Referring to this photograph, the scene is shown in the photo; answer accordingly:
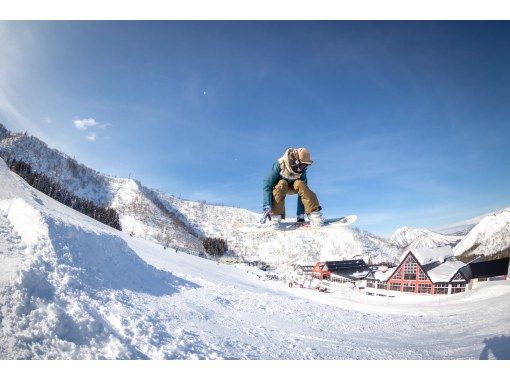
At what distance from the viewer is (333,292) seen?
86.6 ft

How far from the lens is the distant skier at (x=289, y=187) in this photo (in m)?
5.83

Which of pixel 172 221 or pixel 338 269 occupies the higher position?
pixel 172 221

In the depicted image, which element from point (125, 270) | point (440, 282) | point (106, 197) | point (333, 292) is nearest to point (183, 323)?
point (125, 270)

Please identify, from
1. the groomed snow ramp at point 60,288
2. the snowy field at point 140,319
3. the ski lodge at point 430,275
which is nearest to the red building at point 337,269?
the ski lodge at point 430,275

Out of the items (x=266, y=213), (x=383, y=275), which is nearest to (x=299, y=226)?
(x=266, y=213)

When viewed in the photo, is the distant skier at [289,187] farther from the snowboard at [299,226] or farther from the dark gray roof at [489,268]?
the dark gray roof at [489,268]

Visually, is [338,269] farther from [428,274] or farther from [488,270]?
[488,270]

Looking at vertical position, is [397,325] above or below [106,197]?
below

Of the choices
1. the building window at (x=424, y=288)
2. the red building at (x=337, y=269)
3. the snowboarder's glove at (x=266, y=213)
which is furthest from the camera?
the red building at (x=337, y=269)

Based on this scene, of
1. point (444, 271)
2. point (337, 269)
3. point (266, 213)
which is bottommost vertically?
point (337, 269)

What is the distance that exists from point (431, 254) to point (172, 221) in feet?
403

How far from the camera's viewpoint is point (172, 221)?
444 feet
